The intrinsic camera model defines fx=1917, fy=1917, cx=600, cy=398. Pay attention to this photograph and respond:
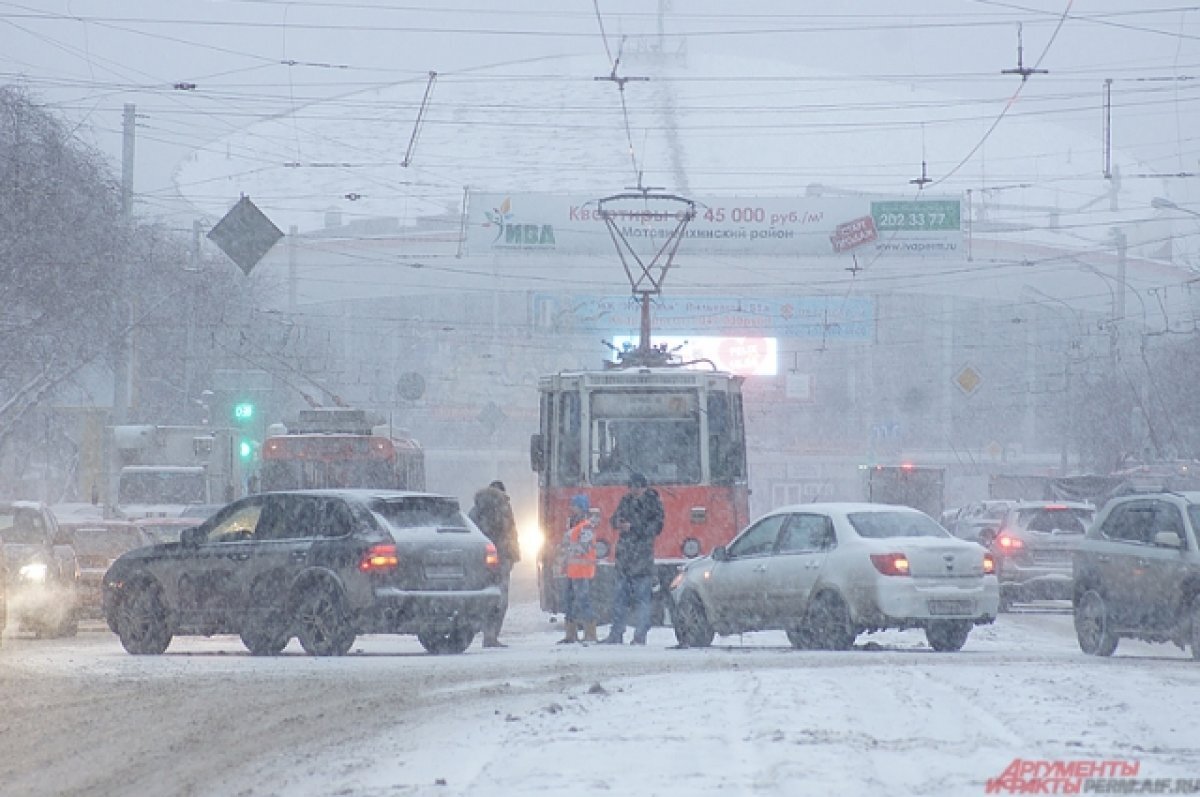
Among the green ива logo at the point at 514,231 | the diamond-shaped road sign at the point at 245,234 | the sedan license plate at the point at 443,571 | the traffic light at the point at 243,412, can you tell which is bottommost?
the sedan license plate at the point at 443,571

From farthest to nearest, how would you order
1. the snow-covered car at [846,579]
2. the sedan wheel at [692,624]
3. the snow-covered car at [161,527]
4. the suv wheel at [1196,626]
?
the snow-covered car at [161,527]
the sedan wheel at [692,624]
the snow-covered car at [846,579]
the suv wheel at [1196,626]

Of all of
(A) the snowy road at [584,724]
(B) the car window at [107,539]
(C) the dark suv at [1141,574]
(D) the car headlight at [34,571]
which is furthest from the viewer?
(B) the car window at [107,539]

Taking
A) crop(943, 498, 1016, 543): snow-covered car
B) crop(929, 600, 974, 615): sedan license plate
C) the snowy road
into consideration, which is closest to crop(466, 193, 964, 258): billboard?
crop(943, 498, 1016, 543): snow-covered car

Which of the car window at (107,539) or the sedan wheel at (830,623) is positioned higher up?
the car window at (107,539)

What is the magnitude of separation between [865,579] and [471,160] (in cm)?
12217

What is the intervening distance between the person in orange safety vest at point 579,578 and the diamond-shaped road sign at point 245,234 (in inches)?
901

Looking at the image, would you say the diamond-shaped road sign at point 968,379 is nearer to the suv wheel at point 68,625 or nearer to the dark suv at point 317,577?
the suv wheel at point 68,625

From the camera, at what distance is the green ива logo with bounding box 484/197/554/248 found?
180 ft

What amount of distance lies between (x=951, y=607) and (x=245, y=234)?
27.6 m

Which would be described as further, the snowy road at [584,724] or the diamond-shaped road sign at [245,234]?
the diamond-shaped road sign at [245,234]

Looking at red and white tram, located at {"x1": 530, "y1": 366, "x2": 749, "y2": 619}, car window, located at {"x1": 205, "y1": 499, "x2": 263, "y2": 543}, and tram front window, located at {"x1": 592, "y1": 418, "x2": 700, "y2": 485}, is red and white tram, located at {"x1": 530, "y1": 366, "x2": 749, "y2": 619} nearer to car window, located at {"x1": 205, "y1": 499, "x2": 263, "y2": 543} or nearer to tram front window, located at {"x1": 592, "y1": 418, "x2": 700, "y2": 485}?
tram front window, located at {"x1": 592, "y1": 418, "x2": 700, "y2": 485}

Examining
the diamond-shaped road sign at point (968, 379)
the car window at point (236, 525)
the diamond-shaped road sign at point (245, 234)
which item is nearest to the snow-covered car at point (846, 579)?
the car window at point (236, 525)

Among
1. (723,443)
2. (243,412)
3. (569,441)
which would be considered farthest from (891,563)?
(243,412)

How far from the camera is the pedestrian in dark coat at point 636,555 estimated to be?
20.2 metres
